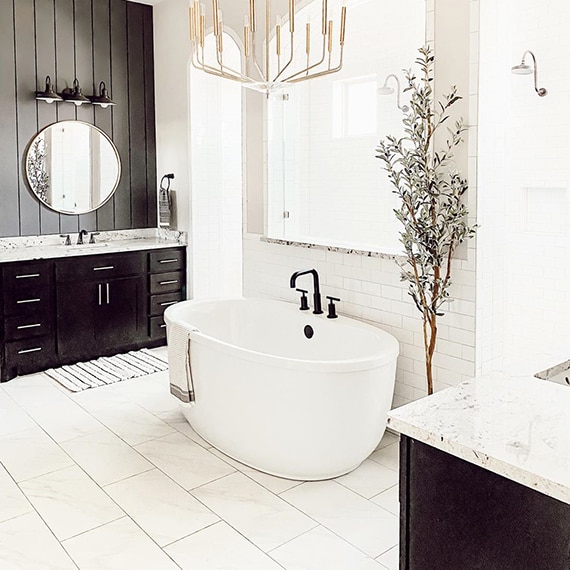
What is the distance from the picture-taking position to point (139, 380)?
4.82 meters

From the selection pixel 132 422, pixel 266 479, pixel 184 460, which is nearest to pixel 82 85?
pixel 132 422

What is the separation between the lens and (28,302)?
4812 mm

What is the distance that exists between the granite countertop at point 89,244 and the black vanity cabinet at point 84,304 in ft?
0.17

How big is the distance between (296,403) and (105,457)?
1163 mm

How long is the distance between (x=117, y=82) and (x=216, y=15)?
323 centimetres

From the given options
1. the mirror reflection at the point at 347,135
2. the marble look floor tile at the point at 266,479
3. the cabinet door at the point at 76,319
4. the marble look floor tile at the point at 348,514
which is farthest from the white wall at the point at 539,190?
the cabinet door at the point at 76,319

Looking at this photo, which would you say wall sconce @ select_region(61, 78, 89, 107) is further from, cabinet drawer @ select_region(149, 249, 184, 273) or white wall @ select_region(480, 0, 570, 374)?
white wall @ select_region(480, 0, 570, 374)

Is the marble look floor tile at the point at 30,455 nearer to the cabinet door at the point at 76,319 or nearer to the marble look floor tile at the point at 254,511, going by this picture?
the marble look floor tile at the point at 254,511

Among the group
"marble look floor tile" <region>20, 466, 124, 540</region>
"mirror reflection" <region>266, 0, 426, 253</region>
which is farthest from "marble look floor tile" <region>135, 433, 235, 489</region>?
"mirror reflection" <region>266, 0, 426, 253</region>

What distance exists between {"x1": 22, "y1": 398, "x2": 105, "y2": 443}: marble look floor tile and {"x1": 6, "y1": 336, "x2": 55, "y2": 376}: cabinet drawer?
68 cm

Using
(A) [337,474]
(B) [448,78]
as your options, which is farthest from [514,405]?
(B) [448,78]

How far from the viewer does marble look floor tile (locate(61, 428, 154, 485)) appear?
332 cm

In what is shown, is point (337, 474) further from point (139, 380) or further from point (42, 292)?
point (42, 292)

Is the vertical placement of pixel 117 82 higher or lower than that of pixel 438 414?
higher
